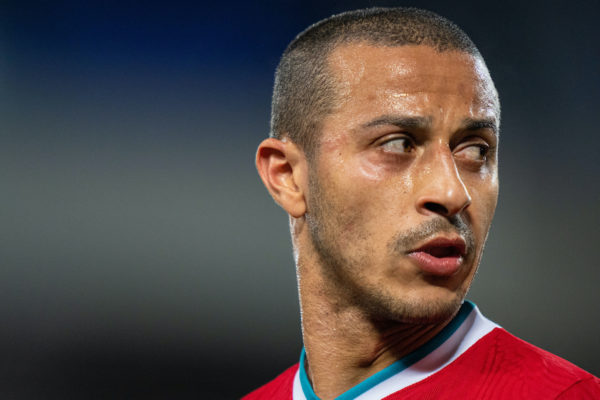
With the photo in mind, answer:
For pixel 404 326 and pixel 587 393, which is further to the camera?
pixel 404 326

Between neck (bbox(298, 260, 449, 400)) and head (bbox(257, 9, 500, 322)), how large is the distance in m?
0.05

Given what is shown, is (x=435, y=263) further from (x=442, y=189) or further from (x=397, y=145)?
(x=397, y=145)

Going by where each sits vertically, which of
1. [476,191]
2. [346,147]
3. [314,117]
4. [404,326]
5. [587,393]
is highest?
[314,117]

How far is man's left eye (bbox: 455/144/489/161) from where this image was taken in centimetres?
194

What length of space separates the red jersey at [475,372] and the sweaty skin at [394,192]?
0.18ft

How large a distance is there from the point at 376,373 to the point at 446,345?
0.78 ft

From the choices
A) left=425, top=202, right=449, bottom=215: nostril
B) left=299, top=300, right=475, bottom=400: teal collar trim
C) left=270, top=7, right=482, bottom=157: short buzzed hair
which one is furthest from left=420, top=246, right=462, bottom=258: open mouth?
left=270, top=7, right=482, bottom=157: short buzzed hair

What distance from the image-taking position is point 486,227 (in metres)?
1.97

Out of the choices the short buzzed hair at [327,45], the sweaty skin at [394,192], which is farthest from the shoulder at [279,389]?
the short buzzed hair at [327,45]

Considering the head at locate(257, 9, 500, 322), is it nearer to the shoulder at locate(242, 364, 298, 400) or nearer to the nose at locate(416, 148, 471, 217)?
the nose at locate(416, 148, 471, 217)

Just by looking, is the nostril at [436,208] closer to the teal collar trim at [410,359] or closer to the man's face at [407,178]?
the man's face at [407,178]

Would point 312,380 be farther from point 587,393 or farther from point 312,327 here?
point 587,393

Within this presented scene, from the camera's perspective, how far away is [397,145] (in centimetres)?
188

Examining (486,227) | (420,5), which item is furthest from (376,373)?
(420,5)
